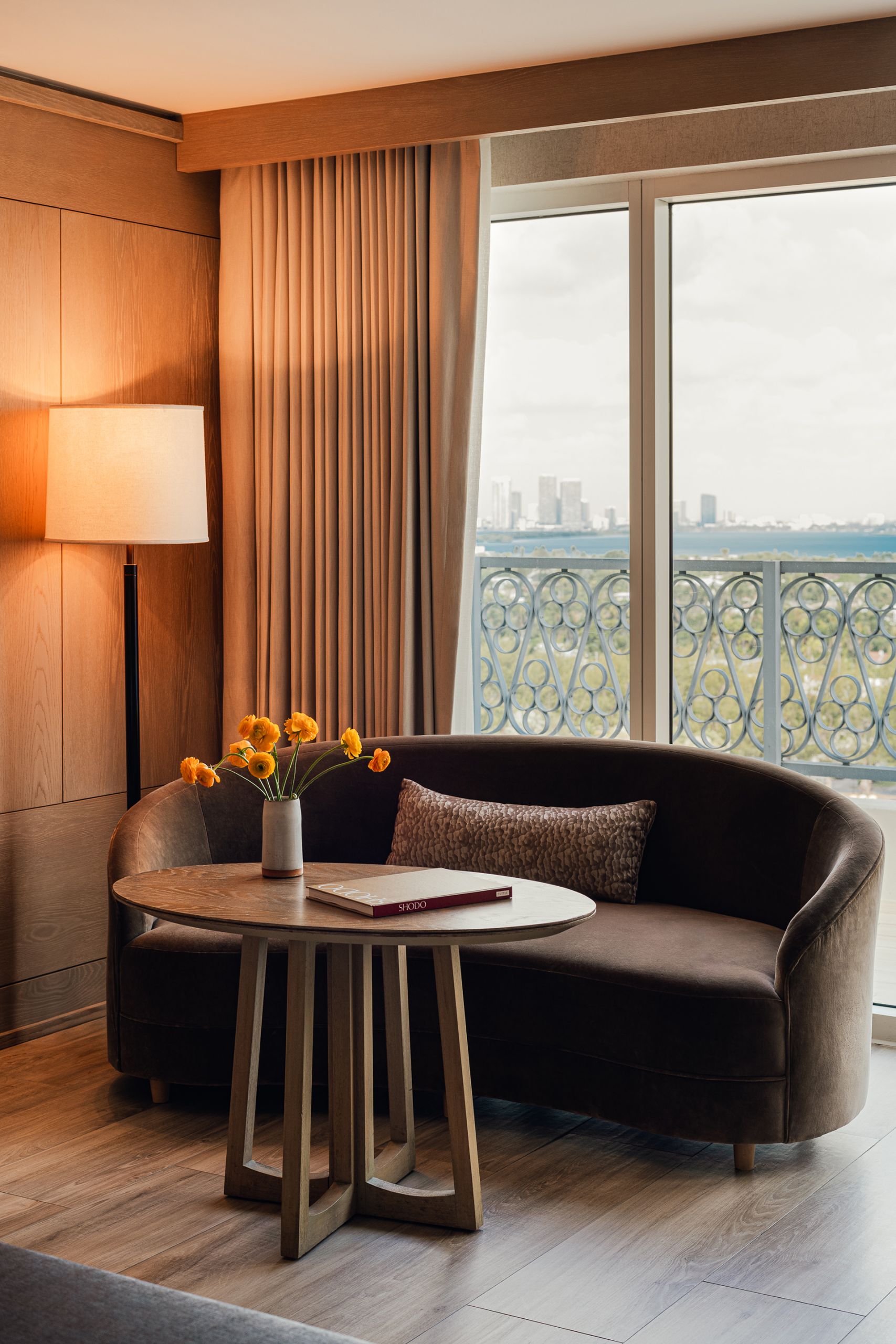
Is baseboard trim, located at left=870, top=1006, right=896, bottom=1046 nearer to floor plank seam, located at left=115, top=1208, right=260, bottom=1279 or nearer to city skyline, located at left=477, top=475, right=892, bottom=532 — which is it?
city skyline, located at left=477, top=475, right=892, bottom=532

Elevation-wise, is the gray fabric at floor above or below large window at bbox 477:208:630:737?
below

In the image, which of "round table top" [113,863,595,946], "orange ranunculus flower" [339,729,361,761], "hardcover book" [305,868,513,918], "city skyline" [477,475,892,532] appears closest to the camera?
"round table top" [113,863,595,946]

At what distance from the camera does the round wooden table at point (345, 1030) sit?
8.92 feet

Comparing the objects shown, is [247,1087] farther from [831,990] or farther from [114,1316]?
[114,1316]

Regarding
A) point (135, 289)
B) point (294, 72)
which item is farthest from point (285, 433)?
point (294, 72)

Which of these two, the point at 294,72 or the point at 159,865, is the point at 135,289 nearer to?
the point at 294,72

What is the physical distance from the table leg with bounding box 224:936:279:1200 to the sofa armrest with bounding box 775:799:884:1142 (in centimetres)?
113

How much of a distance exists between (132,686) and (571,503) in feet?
4.87

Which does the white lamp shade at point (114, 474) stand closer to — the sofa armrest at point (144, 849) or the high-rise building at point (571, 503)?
the sofa armrest at point (144, 849)

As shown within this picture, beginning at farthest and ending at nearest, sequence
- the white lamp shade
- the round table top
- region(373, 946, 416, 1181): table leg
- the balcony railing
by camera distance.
Result: the balcony railing, the white lamp shade, region(373, 946, 416, 1181): table leg, the round table top

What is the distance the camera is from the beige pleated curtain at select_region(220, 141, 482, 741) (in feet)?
14.3

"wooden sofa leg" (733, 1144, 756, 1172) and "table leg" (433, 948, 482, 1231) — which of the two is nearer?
"table leg" (433, 948, 482, 1231)

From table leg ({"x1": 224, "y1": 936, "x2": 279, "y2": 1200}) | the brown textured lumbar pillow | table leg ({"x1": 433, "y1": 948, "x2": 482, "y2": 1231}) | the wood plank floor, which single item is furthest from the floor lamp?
table leg ({"x1": 433, "y1": 948, "x2": 482, "y2": 1231})

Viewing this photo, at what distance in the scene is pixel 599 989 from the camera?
3.25 m
